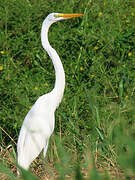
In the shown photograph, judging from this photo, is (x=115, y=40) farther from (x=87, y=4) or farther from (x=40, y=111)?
(x=40, y=111)

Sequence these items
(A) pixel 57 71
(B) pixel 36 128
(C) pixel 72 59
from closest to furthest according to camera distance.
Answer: (B) pixel 36 128 < (A) pixel 57 71 < (C) pixel 72 59

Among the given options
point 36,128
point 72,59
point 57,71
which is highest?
point 57,71

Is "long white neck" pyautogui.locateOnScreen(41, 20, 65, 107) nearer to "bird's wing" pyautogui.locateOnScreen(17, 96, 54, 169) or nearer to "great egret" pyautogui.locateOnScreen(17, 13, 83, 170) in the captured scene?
"great egret" pyautogui.locateOnScreen(17, 13, 83, 170)

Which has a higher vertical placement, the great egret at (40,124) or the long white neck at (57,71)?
the long white neck at (57,71)

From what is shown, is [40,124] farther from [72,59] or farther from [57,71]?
[72,59]

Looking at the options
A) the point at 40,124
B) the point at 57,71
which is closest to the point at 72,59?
the point at 57,71

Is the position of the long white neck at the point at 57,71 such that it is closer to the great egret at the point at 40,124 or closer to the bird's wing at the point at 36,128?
the great egret at the point at 40,124

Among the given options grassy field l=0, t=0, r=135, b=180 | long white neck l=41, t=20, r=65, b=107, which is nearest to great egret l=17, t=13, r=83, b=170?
long white neck l=41, t=20, r=65, b=107

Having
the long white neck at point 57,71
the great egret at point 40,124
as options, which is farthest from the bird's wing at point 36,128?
the long white neck at point 57,71

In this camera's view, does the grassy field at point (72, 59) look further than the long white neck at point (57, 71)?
Yes

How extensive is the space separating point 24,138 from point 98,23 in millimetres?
2210

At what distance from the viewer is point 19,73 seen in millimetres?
3947

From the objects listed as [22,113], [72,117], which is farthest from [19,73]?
[72,117]

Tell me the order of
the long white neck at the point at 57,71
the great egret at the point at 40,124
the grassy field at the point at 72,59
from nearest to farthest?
the great egret at the point at 40,124
the long white neck at the point at 57,71
the grassy field at the point at 72,59
